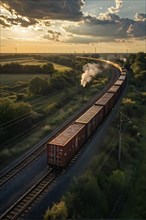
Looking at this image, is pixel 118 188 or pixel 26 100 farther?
pixel 26 100

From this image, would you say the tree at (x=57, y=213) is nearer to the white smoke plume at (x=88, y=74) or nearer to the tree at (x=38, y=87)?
the white smoke plume at (x=88, y=74)

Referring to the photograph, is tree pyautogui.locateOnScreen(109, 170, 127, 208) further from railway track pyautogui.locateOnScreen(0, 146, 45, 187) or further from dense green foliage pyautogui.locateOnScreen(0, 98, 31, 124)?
dense green foliage pyautogui.locateOnScreen(0, 98, 31, 124)

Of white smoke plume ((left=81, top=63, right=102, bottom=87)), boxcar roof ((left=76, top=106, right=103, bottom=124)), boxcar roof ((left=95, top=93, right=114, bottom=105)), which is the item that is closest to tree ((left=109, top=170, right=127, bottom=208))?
boxcar roof ((left=76, top=106, right=103, bottom=124))

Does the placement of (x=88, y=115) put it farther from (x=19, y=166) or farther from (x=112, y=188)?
(x=112, y=188)

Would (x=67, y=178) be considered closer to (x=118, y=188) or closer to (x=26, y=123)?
(x=118, y=188)

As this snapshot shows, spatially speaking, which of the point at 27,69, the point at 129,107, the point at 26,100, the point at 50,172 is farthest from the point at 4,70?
the point at 50,172
